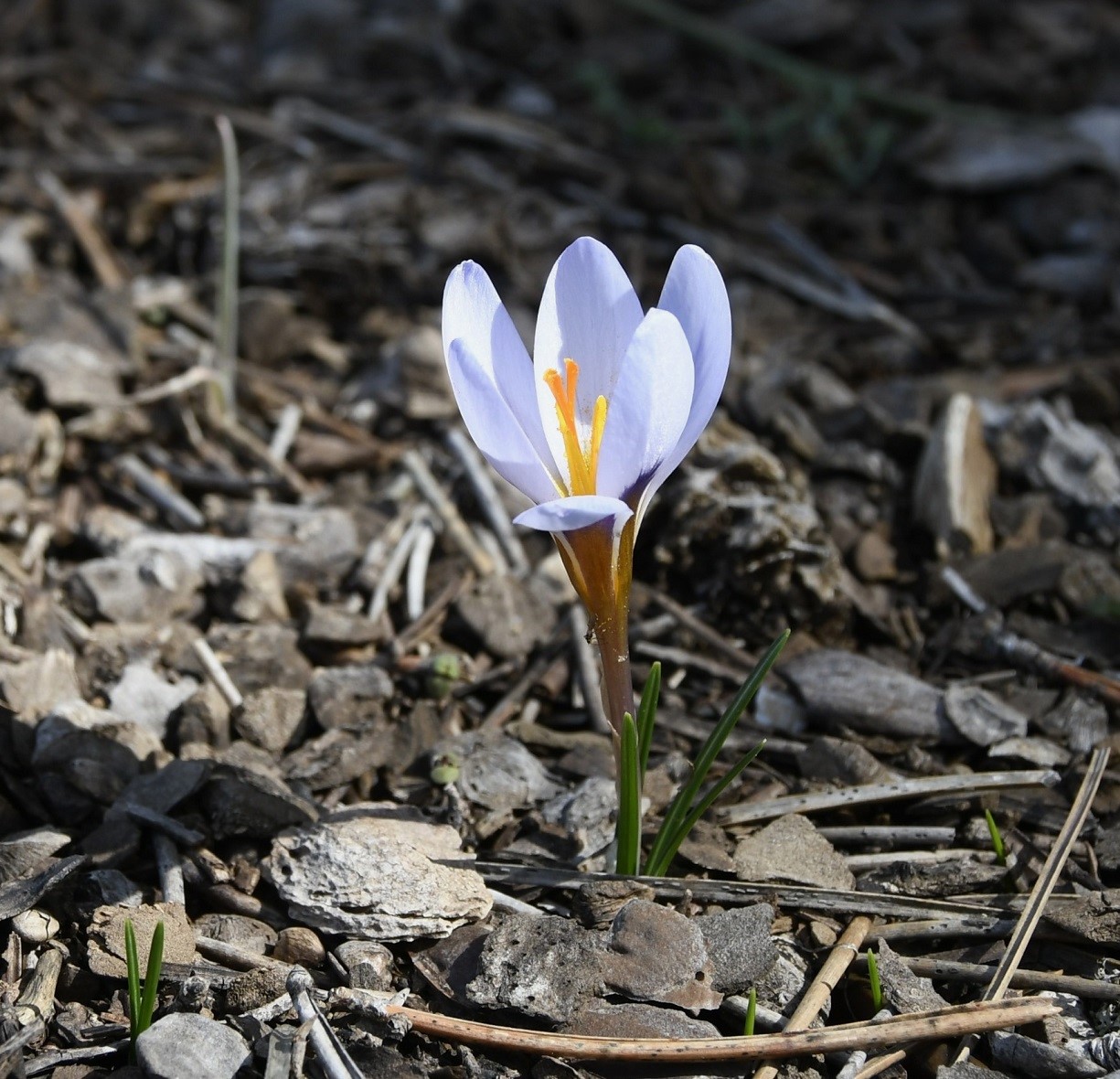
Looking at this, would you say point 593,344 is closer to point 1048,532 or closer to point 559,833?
point 559,833

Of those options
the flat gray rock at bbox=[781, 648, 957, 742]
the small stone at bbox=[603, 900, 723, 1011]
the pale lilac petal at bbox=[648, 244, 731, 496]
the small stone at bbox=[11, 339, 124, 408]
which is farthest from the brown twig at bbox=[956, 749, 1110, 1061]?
the small stone at bbox=[11, 339, 124, 408]

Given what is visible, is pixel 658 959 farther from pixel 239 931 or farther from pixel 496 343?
pixel 496 343

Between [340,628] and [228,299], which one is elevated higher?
[228,299]

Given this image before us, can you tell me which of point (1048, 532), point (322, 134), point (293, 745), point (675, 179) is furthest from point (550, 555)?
point (322, 134)

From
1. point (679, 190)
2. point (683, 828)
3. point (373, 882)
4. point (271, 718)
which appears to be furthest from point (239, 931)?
point (679, 190)

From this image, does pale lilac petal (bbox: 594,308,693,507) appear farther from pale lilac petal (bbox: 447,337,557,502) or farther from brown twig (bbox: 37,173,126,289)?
brown twig (bbox: 37,173,126,289)

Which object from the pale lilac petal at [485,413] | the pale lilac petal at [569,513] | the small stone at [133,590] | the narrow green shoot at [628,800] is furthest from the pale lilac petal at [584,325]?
the small stone at [133,590]

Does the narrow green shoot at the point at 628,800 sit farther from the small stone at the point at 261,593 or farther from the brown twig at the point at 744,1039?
the small stone at the point at 261,593
